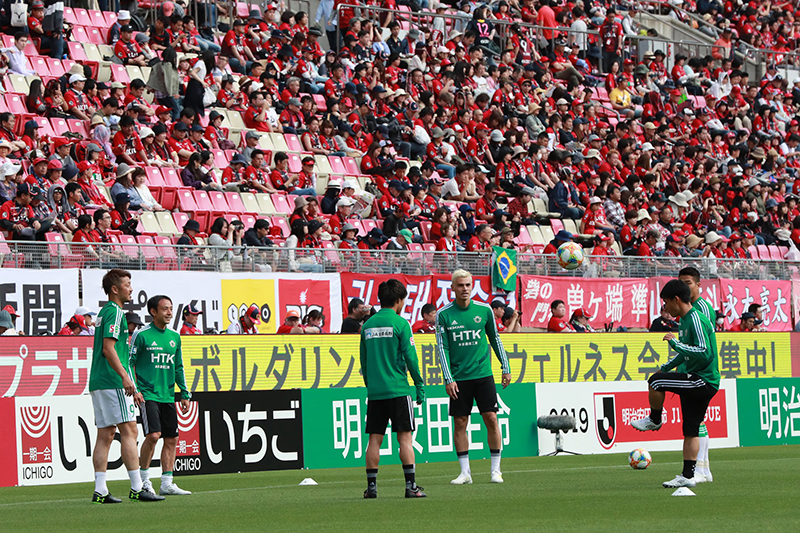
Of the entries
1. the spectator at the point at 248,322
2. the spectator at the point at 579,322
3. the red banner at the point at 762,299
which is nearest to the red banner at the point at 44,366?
the spectator at the point at 248,322

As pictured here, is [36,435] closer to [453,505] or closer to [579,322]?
[453,505]

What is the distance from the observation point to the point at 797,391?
21500mm

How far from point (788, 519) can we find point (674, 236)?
18713mm

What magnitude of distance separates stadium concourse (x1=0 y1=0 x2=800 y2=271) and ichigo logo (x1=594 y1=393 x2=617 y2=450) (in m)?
4.62

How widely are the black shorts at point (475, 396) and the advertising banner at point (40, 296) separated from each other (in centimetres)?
684

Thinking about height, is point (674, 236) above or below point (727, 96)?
below

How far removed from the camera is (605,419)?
19.1 metres

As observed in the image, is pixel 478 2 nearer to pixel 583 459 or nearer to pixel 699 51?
pixel 699 51

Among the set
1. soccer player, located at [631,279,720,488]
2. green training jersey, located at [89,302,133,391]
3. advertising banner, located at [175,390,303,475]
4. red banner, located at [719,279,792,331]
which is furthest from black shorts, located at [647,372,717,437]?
red banner, located at [719,279,792,331]

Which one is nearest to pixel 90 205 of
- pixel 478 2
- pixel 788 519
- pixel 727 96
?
pixel 788 519

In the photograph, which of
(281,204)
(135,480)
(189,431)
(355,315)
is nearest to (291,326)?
(355,315)

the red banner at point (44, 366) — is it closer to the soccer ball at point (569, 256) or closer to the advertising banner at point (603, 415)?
the advertising banner at point (603, 415)

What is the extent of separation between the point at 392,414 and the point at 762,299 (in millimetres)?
14913

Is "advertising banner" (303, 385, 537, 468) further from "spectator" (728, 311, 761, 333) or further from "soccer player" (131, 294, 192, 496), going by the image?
"spectator" (728, 311, 761, 333)
